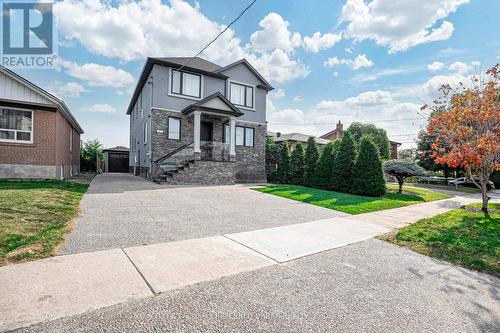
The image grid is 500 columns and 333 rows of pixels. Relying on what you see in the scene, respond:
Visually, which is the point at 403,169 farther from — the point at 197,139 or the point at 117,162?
the point at 117,162

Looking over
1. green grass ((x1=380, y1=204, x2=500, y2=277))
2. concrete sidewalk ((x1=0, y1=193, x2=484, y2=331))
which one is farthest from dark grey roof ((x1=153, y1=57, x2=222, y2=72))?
green grass ((x1=380, y1=204, x2=500, y2=277))

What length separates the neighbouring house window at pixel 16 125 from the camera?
447 inches

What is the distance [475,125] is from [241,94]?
561 inches

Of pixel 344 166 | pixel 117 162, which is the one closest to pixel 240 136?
pixel 344 166

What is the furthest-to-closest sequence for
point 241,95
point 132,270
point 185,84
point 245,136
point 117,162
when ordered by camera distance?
point 117,162 < point 241,95 < point 245,136 < point 185,84 < point 132,270

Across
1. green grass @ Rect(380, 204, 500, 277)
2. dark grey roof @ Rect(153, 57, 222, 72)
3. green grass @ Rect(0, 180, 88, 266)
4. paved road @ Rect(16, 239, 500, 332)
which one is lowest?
green grass @ Rect(380, 204, 500, 277)

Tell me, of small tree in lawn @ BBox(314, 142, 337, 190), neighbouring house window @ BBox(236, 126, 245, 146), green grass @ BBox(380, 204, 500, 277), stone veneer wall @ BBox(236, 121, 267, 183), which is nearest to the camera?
green grass @ BBox(380, 204, 500, 277)

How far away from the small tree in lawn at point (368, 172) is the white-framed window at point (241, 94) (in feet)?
31.0

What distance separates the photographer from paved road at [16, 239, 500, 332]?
7.75ft

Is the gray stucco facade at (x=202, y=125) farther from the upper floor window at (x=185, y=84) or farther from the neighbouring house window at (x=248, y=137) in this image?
the upper floor window at (x=185, y=84)

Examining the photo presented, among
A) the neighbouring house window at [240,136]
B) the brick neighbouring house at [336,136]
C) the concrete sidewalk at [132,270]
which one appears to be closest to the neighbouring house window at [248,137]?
the neighbouring house window at [240,136]

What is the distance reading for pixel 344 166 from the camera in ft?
47.9

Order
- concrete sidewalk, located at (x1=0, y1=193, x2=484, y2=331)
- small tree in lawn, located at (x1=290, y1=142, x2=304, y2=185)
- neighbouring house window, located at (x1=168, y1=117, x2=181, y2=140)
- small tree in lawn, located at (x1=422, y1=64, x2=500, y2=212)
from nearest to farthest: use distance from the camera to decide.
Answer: concrete sidewalk, located at (x1=0, y1=193, x2=484, y2=331), small tree in lawn, located at (x1=422, y1=64, x2=500, y2=212), neighbouring house window, located at (x1=168, y1=117, x2=181, y2=140), small tree in lawn, located at (x1=290, y1=142, x2=304, y2=185)

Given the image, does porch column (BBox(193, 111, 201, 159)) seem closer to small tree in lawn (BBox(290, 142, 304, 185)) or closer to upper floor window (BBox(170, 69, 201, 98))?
upper floor window (BBox(170, 69, 201, 98))
